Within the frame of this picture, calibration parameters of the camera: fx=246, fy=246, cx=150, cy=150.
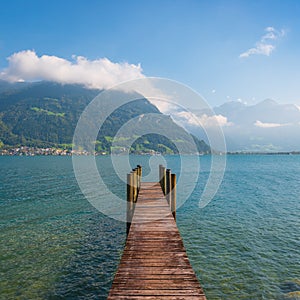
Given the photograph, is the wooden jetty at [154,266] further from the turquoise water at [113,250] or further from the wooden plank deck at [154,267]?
the turquoise water at [113,250]

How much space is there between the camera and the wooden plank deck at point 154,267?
5988 mm

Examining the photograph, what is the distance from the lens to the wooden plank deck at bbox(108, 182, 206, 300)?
5988 mm

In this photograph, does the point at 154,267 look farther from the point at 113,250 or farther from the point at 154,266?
the point at 113,250

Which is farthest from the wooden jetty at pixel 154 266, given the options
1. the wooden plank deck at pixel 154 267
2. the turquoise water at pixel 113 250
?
the turquoise water at pixel 113 250

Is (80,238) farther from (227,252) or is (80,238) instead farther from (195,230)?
(227,252)

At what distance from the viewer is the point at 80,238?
673 inches

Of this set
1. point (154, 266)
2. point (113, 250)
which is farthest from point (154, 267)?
point (113, 250)

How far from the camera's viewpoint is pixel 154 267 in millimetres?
7512

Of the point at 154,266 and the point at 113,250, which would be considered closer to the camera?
the point at 154,266

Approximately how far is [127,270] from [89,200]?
25.1m

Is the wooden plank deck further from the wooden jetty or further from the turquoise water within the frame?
the turquoise water

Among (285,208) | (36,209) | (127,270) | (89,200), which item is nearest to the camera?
(127,270)

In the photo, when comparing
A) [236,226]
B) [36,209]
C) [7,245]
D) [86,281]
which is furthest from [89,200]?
[86,281]

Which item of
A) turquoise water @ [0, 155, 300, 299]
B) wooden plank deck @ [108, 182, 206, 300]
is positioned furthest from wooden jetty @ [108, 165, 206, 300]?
turquoise water @ [0, 155, 300, 299]
